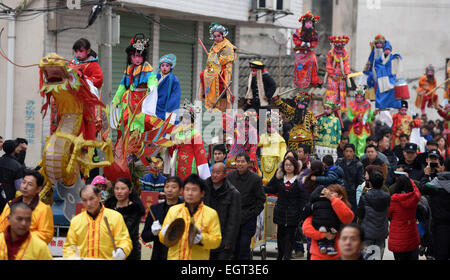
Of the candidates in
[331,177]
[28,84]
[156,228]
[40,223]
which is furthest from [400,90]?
[40,223]

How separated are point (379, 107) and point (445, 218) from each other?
1030 cm

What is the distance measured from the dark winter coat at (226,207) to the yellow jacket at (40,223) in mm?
1621

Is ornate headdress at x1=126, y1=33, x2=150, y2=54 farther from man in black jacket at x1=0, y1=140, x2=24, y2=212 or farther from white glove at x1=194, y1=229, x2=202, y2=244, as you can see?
white glove at x1=194, y1=229, x2=202, y2=244

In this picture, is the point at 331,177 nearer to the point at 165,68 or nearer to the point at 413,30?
the point at 165,68

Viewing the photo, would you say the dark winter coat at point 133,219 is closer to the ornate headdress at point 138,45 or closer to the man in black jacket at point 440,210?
the man in black jacket at point 440,210

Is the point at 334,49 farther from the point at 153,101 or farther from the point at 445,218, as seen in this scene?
the point at 445,218

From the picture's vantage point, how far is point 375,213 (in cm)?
884

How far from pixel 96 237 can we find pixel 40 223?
735 mm

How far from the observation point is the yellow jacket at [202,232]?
7.21 meters

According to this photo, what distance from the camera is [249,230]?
9.27 metres

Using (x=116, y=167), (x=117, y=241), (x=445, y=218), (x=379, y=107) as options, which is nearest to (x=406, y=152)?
(x=445, y=218)

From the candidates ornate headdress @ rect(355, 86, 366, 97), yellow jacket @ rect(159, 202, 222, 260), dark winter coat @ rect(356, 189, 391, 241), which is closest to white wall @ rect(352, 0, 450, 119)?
ornate headdress @ rect(355, 86, 366, 97)

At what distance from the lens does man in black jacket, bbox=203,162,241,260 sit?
8031 millimetres

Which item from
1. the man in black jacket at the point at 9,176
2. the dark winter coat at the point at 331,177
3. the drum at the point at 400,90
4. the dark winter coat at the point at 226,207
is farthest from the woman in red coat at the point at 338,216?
the drum at the point at 400,90
